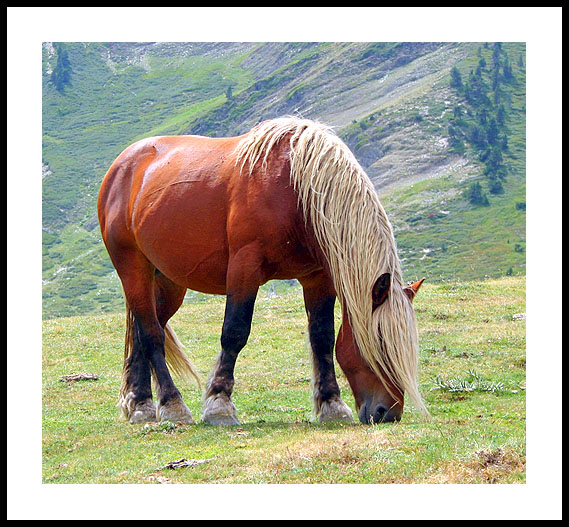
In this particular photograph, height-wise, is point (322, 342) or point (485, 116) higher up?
point (485, 116)

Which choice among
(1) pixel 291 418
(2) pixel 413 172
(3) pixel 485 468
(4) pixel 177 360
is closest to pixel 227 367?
(1) pixel 291 418

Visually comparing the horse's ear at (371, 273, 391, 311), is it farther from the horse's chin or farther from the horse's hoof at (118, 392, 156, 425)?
the horse's hoof at (118, 392, 156, 425)

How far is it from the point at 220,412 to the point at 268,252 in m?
2.16

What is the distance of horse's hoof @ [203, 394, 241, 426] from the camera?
9.72m

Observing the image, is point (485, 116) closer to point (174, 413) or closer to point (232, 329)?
point (174, 413)

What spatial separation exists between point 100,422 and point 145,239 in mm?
3056

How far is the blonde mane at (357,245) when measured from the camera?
8789 mm

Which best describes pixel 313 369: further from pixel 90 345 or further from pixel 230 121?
pixel 230 121

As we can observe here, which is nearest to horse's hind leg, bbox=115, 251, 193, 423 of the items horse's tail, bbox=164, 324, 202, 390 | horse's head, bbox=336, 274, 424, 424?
horse's tail, bbox=164, 324, 202, 390

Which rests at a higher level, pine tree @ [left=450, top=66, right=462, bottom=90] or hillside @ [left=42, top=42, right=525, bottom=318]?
pine tree @ [left=450, top=66, right=462, bottom=90]

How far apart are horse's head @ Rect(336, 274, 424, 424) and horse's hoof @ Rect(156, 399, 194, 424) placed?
269 centimetres

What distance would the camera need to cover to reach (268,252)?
9.55 metres

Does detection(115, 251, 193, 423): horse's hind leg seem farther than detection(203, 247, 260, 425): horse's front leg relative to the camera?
Yes

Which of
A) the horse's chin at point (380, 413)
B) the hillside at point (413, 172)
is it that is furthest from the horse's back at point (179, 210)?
the hillside at point (413, 172)
